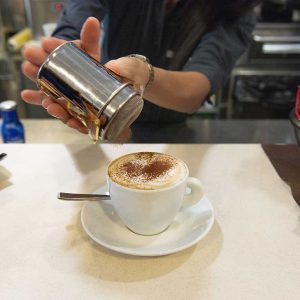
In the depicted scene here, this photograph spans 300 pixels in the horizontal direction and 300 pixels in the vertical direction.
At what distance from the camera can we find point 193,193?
63 centimetres

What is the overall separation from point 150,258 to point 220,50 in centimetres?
75

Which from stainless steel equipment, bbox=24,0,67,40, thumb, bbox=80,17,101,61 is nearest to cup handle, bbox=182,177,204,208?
thumb, bbox=80,17,101,61

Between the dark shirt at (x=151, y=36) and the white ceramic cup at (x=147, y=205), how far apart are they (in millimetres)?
578

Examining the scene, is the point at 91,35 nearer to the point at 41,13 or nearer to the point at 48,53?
the point at 48,53

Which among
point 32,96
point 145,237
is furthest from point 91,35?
point 145,237

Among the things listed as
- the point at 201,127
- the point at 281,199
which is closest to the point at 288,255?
the point at 281,199

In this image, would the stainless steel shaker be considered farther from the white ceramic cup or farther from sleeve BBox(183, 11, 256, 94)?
sleeve BBox(183, 11, 256, 94)

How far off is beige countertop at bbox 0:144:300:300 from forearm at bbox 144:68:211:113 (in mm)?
216

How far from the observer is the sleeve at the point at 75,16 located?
3.34 feet

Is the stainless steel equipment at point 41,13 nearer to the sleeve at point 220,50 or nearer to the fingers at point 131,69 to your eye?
the sleeve at point 220,50

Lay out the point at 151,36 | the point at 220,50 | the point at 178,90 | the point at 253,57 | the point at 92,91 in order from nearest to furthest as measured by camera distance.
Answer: the point at 92,91 < the point at 178,90 < the point at 220,50 < the point at 151,36 < the point at 253,57

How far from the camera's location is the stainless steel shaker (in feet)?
1.76

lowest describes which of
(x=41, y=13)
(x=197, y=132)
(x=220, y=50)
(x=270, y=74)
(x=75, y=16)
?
(x=270, y=74)

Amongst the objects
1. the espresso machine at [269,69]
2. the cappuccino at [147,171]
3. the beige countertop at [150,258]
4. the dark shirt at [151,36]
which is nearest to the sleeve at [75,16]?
the dark shirt at [151,36]
